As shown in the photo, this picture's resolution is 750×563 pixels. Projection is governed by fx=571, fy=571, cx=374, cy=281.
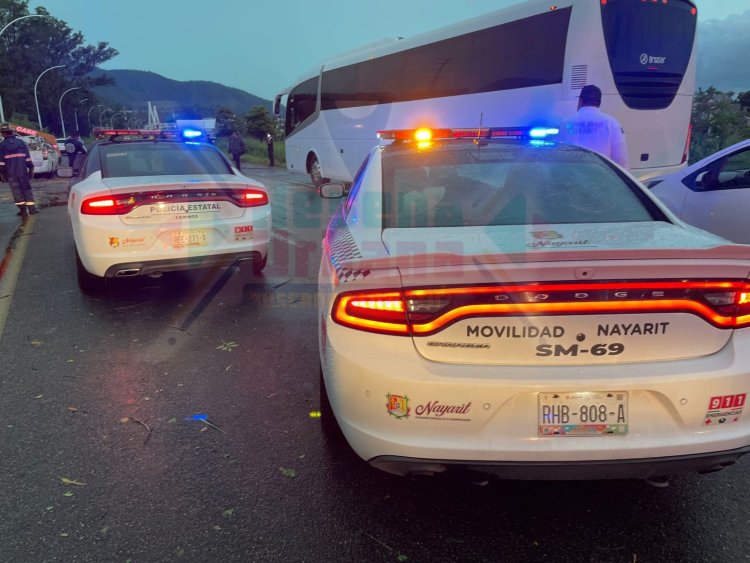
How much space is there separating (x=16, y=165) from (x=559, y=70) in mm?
10163

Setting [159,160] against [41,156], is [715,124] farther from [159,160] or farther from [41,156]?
[41,156]

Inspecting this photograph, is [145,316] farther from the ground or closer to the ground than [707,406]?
closer to the ground

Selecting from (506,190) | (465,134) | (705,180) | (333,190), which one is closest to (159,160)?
(333,190)

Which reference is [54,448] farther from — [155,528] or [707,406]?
[707,406]

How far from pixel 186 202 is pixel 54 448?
2759 millimetres

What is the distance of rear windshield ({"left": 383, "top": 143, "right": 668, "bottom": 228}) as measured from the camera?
9.41 feet

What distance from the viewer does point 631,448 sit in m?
2.07

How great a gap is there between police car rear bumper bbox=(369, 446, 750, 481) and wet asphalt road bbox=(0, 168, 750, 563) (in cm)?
30

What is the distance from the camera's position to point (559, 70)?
32.0ft

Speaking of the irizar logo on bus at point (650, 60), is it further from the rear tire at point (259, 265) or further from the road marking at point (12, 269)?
the road marking at point (12, 269)

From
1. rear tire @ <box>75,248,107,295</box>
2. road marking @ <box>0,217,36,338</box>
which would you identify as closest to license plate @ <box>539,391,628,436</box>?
road marking @ <box>0,217,36,338</box>

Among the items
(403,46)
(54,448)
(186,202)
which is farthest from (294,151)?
(54,448)

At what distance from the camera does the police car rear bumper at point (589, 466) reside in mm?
2088

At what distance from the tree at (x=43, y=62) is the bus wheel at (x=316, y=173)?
68.0 m
